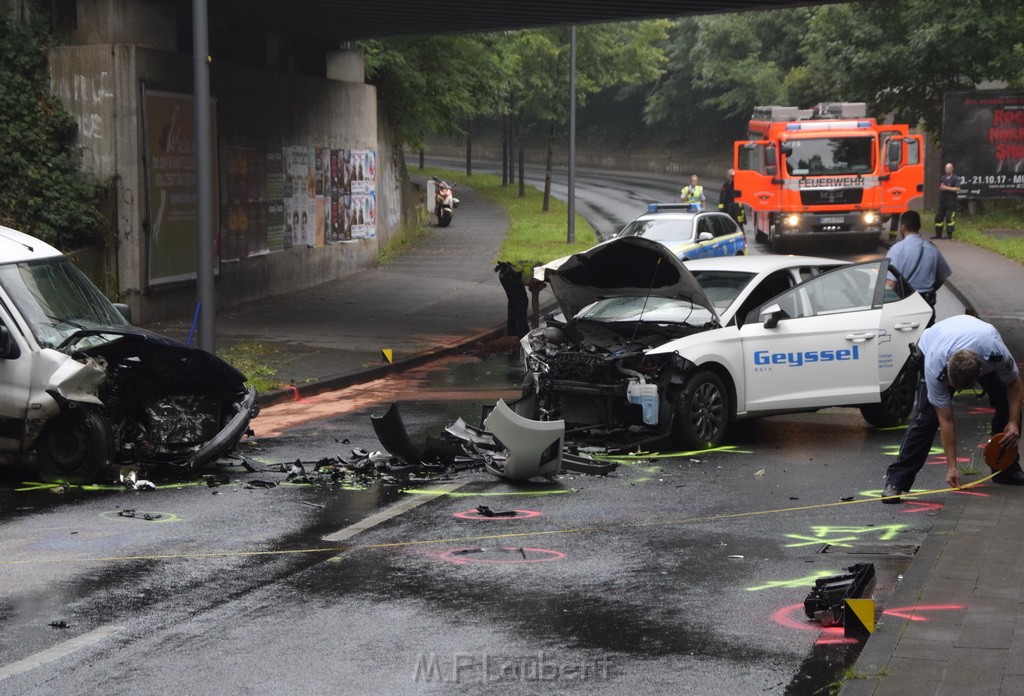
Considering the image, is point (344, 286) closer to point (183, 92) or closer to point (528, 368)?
point (183, 92)

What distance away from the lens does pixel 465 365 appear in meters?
18.2

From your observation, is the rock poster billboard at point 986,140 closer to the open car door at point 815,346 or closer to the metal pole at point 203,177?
the open car door at point 815,346

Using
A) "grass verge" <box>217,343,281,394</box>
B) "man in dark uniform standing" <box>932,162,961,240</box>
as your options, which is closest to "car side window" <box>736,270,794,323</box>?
"grass verge" <box>217,343,281,394</box>

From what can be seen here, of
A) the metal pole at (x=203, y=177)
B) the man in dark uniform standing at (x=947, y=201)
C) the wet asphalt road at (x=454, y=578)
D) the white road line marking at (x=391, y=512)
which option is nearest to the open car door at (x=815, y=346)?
the wet asphalt road at (x=454, y=578)

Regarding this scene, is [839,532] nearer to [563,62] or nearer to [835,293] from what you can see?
[835,293]

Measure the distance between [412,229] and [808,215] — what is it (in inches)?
416

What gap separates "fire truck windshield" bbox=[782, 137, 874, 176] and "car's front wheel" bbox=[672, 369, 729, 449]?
77.1 ft

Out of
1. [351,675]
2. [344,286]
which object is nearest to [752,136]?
[344,286]

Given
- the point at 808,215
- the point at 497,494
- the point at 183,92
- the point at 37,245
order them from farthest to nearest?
the point at 808,215 < the point at 183,92 < the point at 37,245 < the point at 497,494

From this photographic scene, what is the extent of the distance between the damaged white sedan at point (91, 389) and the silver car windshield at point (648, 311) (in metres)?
3.19

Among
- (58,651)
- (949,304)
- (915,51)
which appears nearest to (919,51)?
(915,51)

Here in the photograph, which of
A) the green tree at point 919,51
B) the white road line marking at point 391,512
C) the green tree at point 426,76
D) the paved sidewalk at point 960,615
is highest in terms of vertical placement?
the green tree at point 919,51

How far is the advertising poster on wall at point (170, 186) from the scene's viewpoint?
20328 millimetres

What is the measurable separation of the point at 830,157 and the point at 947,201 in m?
4.93
